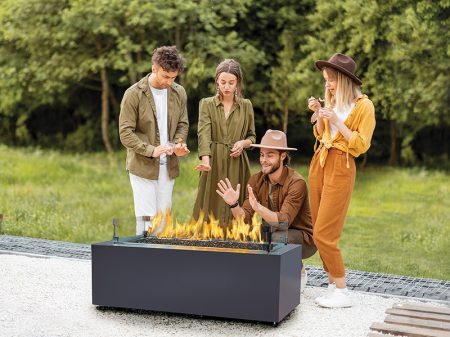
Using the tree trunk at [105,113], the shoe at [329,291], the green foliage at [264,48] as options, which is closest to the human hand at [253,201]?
the shoe at [329,291]

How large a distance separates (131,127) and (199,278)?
1.47 meters

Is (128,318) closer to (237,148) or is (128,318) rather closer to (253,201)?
(253,201)

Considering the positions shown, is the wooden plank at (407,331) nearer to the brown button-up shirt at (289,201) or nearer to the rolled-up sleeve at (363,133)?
the brown button-up shirt at (289,201)

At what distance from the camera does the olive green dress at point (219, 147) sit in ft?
19.1

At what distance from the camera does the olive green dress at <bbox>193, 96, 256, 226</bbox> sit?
5.84m

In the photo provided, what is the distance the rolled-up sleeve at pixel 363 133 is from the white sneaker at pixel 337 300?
1.08 metres

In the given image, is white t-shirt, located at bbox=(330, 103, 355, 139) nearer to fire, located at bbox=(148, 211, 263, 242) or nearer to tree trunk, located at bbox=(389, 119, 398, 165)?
fire, located at bbox=(148, 211, 263, 242)

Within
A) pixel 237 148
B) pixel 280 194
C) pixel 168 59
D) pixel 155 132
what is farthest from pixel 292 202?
pixel 168 59

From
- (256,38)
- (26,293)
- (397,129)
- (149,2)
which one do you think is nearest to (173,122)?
(26,293)

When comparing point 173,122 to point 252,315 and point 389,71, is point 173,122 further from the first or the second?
point 389,71

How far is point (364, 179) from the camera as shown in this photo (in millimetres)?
16672

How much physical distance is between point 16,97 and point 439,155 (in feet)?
40.6

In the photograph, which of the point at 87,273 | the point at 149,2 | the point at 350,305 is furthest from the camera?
the point at 149,2

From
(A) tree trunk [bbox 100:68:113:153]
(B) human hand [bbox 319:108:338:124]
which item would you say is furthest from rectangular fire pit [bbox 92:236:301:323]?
(A) tree trunk [bbox 100:68:113:153]
